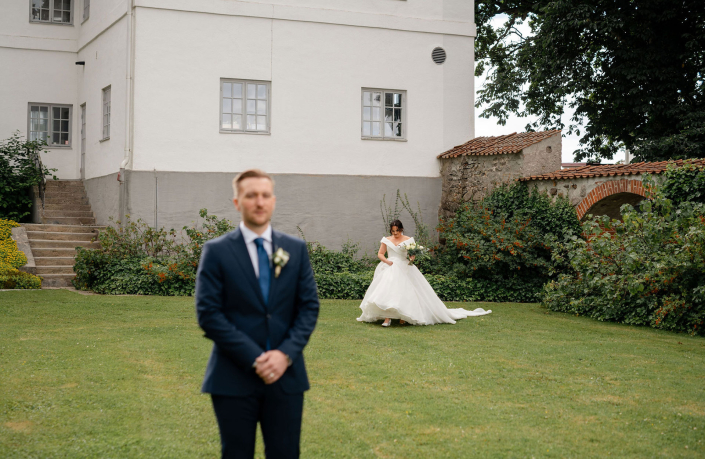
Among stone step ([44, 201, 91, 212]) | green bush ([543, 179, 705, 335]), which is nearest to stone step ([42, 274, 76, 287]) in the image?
stone step ([44, 201, 91, 212])

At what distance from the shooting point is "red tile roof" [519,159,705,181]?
41.7 ft

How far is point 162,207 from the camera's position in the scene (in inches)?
645

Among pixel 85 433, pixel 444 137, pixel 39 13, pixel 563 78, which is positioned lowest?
pixel 85 433

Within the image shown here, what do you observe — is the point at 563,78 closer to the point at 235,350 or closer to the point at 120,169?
the point at 120,169

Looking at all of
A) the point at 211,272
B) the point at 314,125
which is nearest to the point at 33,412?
the point at 211,272

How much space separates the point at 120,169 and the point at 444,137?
8208 millimetres

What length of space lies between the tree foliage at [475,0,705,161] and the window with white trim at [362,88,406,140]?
520cm

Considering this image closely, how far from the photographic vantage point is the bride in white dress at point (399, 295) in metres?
11.0

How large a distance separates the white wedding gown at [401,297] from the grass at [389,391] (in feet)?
1.25

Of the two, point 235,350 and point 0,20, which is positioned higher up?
point 0,20

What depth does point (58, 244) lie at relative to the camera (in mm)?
16688

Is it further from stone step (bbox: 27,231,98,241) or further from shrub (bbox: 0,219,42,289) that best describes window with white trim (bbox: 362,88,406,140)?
shrub (bbox: 0,219,42,289)

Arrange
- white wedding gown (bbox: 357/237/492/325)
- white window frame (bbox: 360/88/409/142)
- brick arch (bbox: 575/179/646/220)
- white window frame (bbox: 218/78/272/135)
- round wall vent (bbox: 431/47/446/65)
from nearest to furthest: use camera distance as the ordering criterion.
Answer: white wedding gown (bbox: 357/237/492/325), brick arch (bbox: 575/179/646/220), white window frame (bbox: 218/78/272/135), white window frame (bbox: 360/88/409/142), round wall vent (bbox: 431/47/446/65)

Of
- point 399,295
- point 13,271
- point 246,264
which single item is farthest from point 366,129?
point 246,264
